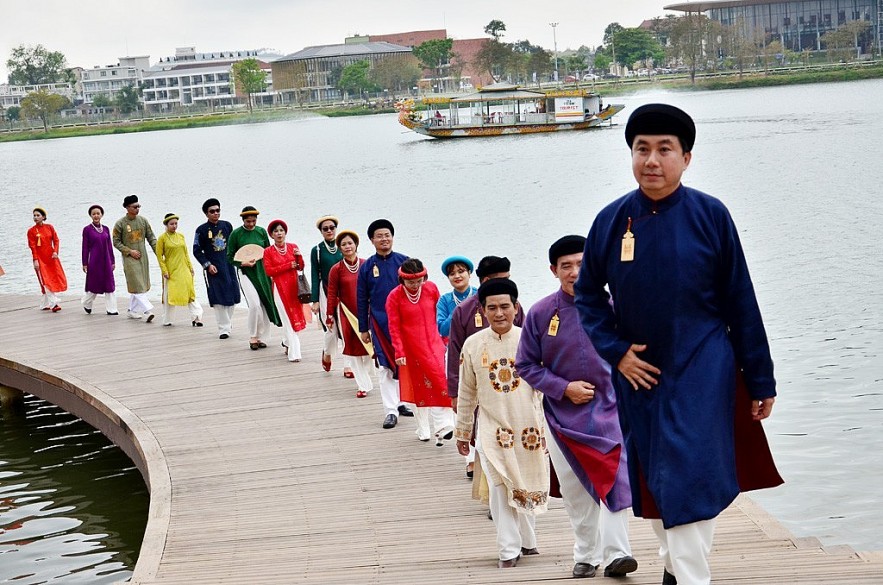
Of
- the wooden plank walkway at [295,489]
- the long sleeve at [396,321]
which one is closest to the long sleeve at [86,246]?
the wooden plank walkway at [295,489]

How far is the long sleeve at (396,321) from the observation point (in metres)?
8.92

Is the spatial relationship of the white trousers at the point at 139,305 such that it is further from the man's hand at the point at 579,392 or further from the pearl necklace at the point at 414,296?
the man's hand at the point at 579,392

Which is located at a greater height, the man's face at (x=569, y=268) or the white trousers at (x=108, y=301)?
the man's face at (x=569, y=268)

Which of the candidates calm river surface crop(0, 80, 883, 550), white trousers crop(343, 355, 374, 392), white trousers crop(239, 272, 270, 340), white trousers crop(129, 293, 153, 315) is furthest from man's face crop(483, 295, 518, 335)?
white trousers crop(129, 293, 153, 315)

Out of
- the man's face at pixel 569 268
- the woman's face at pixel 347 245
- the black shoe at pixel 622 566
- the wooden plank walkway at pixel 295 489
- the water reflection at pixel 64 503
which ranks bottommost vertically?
the water reflection at pixel 64 503

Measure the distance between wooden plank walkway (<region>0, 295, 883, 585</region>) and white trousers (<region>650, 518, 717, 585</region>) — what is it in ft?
2.38

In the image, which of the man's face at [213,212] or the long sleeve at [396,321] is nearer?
the long sleeve at [396,321]

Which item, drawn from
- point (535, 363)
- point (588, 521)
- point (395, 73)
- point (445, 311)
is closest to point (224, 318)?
point (445, 311)

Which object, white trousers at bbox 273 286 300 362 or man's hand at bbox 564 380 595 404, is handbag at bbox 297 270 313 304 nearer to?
white trousers at bbox 273 286 300 362

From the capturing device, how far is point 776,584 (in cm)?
507

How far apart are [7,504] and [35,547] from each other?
1631 mm

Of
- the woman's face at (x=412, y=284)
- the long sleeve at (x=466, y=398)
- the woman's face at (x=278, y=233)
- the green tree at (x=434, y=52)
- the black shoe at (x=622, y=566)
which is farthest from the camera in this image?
the green tree at (x=434, y=52)

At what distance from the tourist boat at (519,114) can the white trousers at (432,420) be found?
74026 millimetres

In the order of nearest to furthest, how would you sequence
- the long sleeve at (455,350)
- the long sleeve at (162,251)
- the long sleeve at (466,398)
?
the long sleeve at (466,398)
the long sleeve at (455,350)
the long sleeve at (162,251)
